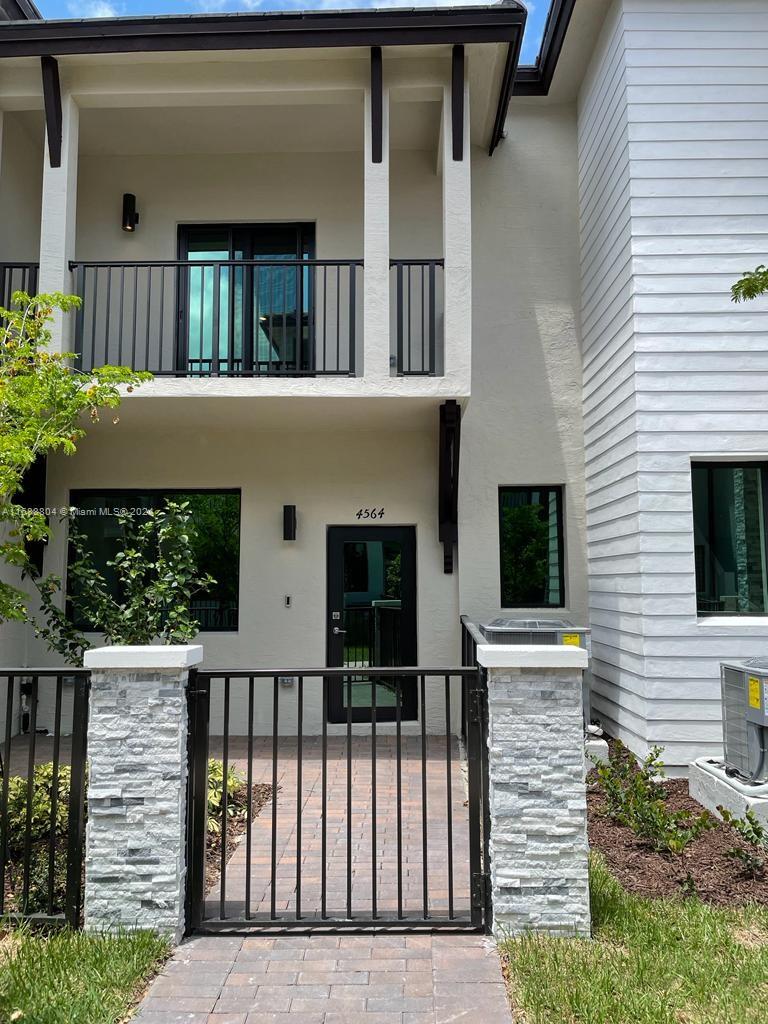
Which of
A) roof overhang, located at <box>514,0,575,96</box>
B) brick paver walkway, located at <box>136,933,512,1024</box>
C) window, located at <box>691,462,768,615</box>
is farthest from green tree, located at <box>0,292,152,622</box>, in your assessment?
roof overhang, located at <box>514,0,575,96</box>

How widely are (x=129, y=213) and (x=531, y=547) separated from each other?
571cm

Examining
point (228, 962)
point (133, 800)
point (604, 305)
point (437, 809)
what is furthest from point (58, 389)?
point (604, 305)

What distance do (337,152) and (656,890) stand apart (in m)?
7.65

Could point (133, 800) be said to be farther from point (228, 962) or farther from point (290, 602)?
point (290, 602)

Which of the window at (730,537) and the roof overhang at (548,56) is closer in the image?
the window at (730,537)

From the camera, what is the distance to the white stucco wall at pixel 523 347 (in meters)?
7.94

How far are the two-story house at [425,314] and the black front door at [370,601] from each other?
0.10 ft

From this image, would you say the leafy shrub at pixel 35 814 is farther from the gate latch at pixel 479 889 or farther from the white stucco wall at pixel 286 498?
the white stucco wall at pixel 286 498

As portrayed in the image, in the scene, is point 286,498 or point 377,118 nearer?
point 377,118

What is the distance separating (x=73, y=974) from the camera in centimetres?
306

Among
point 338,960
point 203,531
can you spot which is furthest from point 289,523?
point 338,960

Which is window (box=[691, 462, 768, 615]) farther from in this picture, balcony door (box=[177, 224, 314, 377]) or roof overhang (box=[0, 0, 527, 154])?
roof overhang (box=[0, 0, 527, 154])

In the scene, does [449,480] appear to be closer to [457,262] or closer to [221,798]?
[457,262]

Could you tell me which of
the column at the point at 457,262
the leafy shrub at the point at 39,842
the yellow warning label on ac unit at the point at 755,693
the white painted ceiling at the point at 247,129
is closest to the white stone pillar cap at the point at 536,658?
the yellow warning label on ac unit at the point at 755,693
